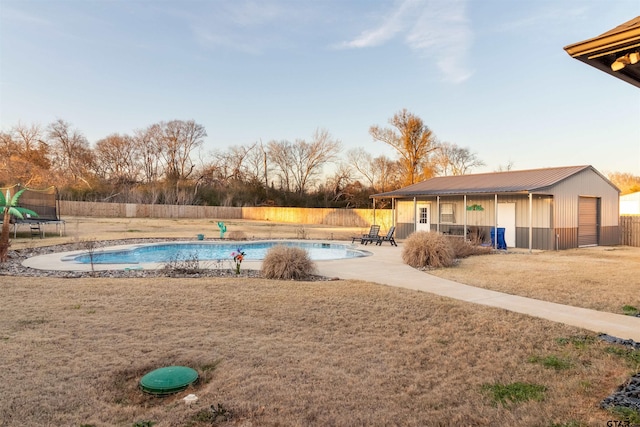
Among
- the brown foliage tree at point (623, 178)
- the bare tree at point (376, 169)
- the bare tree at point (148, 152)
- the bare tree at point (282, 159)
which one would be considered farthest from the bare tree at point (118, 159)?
the brown foliage tree at point (623, 178)

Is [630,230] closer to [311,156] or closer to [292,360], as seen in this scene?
[292,360]

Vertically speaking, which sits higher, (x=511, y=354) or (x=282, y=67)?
(x=282, y=67)

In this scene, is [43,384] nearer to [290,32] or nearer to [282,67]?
[290,32]

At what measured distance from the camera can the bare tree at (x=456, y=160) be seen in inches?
1608

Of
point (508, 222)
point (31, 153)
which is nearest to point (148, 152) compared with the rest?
point (31, 153)

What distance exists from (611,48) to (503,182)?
1635cm

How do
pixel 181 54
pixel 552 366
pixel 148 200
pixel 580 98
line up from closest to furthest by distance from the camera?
pixel 552 366 → pixel 580 98 → pixel 181 54 → pixel 148 200

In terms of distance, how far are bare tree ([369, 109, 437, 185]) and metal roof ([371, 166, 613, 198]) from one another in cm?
1561

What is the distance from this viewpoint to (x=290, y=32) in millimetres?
20219

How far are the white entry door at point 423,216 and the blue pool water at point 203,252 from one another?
5.91 m

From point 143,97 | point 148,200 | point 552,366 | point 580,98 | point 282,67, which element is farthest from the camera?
point 148,200

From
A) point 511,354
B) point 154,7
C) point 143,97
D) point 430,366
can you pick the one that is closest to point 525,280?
point 511,354

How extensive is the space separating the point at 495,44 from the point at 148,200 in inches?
1399

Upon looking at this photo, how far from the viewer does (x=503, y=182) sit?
1808 cm
